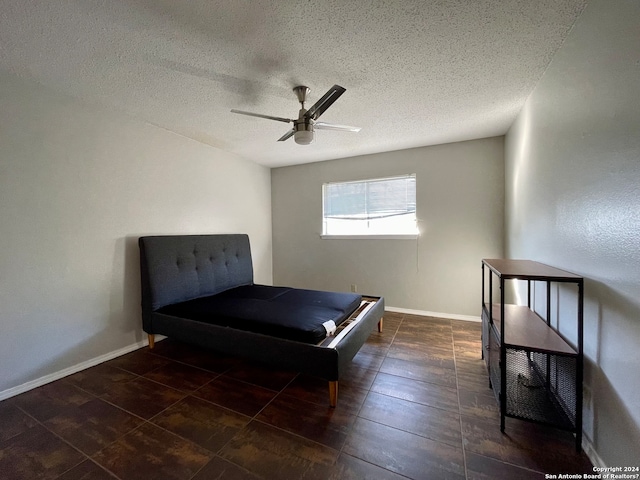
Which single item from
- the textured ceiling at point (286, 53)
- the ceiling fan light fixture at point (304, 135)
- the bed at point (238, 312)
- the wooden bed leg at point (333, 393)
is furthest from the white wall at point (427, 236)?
the wooden bed leg at point (333, 393)

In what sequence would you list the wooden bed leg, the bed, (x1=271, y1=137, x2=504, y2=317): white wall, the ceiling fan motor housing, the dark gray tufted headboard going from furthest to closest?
1. (x1=271, y1=137, x2=504, y2=317): white wall
2. the dark gray tufted headboard
3. the ceiling fan motor housing
4. the bed
5. the wooden bed leg

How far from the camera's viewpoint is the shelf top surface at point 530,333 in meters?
1.35

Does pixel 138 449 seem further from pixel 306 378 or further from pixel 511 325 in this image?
pixel 511 325

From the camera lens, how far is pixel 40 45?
1550mm

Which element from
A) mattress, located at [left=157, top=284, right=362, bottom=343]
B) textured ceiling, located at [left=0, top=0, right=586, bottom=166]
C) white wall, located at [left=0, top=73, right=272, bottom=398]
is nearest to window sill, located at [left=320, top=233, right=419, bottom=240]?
mattress, located at [left=157, top=284, right=362, bottom=343]

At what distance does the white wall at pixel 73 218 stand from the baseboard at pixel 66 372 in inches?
1.0

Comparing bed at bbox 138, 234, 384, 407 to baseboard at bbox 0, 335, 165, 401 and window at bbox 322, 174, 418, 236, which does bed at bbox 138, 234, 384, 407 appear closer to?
baseboard at bbox 0, 335, 165, 401

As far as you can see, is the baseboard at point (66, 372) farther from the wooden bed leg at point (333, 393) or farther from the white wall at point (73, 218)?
the wooden bed leg at point (333, 393)

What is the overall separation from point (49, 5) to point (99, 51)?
1.09 feet

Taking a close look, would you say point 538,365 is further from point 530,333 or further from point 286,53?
point 286,53

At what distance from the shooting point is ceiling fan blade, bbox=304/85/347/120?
158 centimetres

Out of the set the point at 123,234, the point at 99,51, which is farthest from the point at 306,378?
the point at 99,51

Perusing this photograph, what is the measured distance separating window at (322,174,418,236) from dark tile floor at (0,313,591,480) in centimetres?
195

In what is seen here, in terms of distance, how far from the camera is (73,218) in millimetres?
2150
